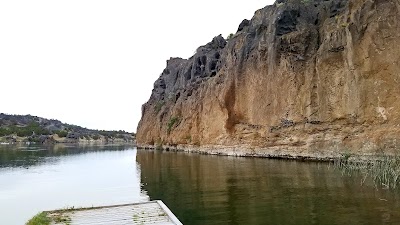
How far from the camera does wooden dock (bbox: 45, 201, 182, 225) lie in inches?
453

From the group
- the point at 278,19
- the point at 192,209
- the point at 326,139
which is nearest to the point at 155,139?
the point at 278,19

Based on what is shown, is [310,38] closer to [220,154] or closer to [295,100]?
[295,100]

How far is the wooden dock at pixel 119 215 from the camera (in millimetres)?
11516

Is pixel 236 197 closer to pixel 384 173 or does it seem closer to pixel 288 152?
pixel 384 173

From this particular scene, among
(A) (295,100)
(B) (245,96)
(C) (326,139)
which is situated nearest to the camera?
(C) (326,139)

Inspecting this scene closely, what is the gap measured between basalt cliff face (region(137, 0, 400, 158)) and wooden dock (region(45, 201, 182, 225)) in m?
25.9

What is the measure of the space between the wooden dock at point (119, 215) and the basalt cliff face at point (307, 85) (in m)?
25.9

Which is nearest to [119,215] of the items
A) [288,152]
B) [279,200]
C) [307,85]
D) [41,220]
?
[41,220]

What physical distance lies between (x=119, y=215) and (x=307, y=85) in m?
36.6

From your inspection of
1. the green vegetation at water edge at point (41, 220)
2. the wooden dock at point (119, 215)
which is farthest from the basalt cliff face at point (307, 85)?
the green vegetation at water edge at point (41, 220)

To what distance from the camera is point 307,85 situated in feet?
148

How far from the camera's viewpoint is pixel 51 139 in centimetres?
17275

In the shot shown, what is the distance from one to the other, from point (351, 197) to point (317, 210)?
3452 mm

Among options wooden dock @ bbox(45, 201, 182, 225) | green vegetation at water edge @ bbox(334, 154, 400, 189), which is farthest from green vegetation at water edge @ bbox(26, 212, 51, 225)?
green vegetation at water edge @ bbox(334, 154, 400, 189)
